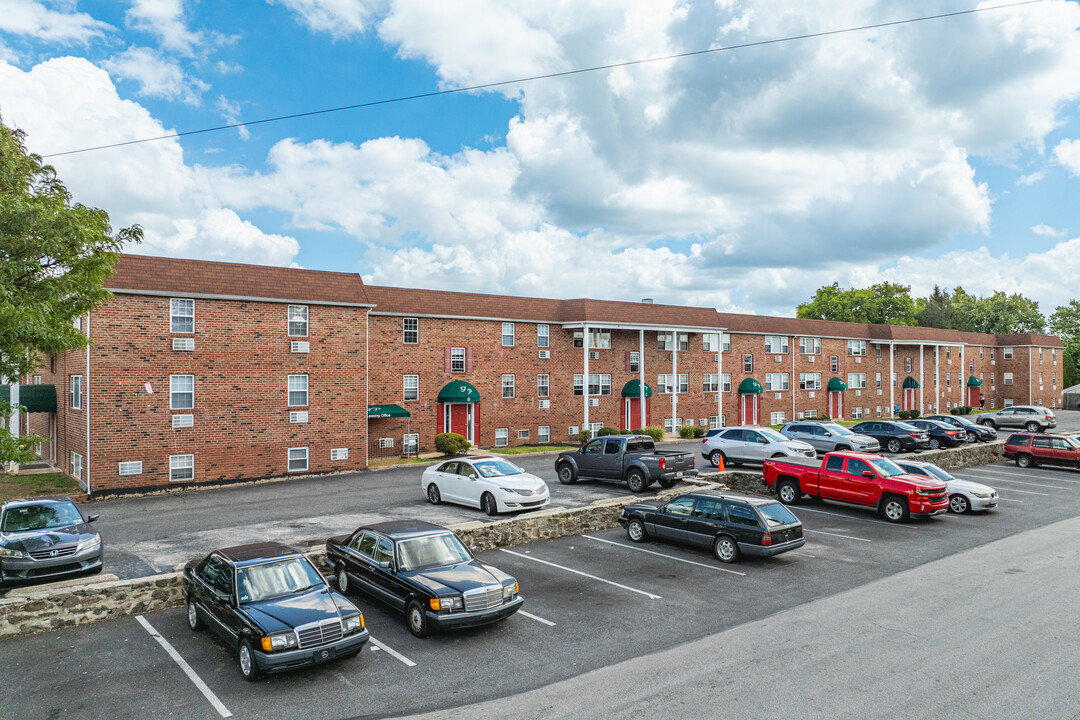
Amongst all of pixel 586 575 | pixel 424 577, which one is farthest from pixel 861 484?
pixel 424 577

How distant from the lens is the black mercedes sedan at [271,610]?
26.6 ft

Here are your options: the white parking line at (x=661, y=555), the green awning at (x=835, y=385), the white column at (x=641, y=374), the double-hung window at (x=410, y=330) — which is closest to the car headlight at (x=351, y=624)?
the white parking line at (x=661, y=555)

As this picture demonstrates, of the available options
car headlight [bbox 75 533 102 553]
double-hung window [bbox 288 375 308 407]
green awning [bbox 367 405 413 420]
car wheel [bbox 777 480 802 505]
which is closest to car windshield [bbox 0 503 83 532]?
car headlight [bbox 75 533 102 553]

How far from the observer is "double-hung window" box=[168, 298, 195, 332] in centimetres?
2377

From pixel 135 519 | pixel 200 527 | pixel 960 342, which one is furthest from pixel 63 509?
pixel 960 342

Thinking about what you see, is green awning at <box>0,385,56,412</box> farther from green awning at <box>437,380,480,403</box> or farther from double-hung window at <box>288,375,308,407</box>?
green awning at <box>437,380,480,403</box>

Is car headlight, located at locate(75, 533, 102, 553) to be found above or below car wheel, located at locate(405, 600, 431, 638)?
above

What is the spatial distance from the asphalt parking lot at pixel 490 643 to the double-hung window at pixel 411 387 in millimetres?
17762

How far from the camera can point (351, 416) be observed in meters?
27.2

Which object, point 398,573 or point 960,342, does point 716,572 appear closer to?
point 398,573

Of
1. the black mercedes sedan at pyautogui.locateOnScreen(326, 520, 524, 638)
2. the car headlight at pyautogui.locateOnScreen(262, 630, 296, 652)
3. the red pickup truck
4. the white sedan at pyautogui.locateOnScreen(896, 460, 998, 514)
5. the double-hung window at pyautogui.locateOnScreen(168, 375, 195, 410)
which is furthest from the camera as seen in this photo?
the double-hung window at pyautogui.locateOnScreen(168, 375, 195, 410)

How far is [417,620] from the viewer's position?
9.67m

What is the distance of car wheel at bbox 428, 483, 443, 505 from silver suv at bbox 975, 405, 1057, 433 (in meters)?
40.7

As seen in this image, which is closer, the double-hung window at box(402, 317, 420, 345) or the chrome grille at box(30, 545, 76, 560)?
the chrome grille at box(30, 545, 76, 560)
